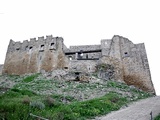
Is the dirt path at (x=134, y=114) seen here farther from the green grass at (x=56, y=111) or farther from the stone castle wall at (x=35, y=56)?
the stone castle wall at (x=35, y=56)

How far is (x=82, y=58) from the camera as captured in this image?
3102 cm

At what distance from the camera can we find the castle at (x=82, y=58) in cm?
2905

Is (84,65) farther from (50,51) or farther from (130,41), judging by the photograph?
(130,41)

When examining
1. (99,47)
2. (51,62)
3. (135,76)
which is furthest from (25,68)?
(135,76)

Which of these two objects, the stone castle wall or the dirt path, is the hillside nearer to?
the dirt path

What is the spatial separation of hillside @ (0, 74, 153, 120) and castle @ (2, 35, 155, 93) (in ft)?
16.2

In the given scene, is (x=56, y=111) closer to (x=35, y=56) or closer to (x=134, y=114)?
(x=134, y=114)

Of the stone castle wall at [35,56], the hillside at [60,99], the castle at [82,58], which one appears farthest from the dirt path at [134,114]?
the stone castle wall at [35,56]

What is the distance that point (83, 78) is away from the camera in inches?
950

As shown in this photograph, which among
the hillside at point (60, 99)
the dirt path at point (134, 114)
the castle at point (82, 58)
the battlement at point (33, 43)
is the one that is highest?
the battlement at point (33, 43)

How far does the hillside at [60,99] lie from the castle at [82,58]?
16.2 ft

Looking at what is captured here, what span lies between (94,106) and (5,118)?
19.5 ft

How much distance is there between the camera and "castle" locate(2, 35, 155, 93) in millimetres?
29047

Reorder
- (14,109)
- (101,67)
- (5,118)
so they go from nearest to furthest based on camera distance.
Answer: (5,118)
(14,109)
(101,67)
